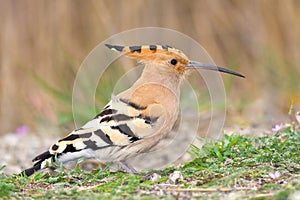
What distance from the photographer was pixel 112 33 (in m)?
7.03

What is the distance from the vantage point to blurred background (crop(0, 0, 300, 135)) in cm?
717

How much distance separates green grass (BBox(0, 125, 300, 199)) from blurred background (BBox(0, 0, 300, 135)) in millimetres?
3547

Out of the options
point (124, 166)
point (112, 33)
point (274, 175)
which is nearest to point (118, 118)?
point (124, 166)

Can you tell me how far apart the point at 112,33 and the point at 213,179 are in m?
4.26

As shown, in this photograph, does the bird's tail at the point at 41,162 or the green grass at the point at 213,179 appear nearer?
the green grass at the point at 213,179

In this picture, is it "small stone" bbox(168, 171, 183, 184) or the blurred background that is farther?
the blurred background

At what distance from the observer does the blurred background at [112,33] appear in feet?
23.5

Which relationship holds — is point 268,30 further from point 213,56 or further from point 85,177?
point 85,177

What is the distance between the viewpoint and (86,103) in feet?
17.8

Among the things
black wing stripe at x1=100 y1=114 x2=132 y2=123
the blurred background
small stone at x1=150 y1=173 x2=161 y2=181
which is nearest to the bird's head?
black wing stripe at x1=100 y1=114 x2=132 y2=123

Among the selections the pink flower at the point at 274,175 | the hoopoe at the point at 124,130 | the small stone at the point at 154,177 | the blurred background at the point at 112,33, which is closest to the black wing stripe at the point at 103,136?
the hoopoe at the point at 124,130

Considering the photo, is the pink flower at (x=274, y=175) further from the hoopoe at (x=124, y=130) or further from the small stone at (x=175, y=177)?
the hoopoe at (x=124, y=130)

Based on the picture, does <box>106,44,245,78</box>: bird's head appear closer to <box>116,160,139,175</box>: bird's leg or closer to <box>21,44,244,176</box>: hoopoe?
<box>21,44,244,176</box>: hoopoe

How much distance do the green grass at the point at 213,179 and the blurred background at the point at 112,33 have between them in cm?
355
